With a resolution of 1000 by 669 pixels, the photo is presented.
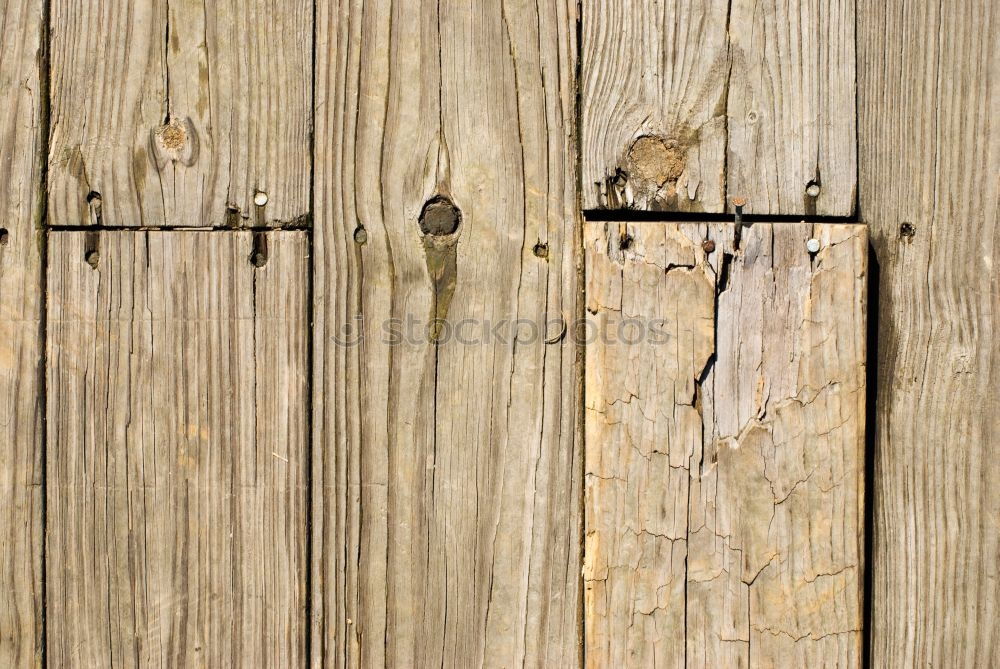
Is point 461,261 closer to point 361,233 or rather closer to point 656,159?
point 361,233

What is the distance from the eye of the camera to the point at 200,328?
1.26 meters

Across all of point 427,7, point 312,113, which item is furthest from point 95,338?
point 427,7

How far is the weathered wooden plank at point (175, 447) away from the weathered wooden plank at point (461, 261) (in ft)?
0.37

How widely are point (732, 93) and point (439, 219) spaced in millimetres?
571

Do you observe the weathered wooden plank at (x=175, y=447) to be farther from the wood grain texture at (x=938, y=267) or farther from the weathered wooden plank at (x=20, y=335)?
the wood grain texture at (x=938, y=267)

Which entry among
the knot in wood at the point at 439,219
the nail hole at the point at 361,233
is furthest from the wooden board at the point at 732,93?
the nail hole at the point at 361,233

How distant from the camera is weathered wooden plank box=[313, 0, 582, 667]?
1260mm

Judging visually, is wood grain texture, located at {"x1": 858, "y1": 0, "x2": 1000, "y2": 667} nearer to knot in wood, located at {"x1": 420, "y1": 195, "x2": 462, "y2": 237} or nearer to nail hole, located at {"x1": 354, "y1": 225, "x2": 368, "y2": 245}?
knot in wood, located at {"x1": 420, "y1": 195, "x2": 462, "y2": 237}

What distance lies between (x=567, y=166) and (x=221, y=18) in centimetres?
68

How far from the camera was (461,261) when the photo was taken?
1260 millimetres

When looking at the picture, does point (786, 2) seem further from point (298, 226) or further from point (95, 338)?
point (95, 338)

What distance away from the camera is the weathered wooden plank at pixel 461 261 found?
4.13 feet

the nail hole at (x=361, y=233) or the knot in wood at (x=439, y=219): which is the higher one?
the knot in wood at (x=439, y=219)

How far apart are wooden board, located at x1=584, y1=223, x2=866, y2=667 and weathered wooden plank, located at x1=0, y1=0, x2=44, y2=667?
0.99 meters
